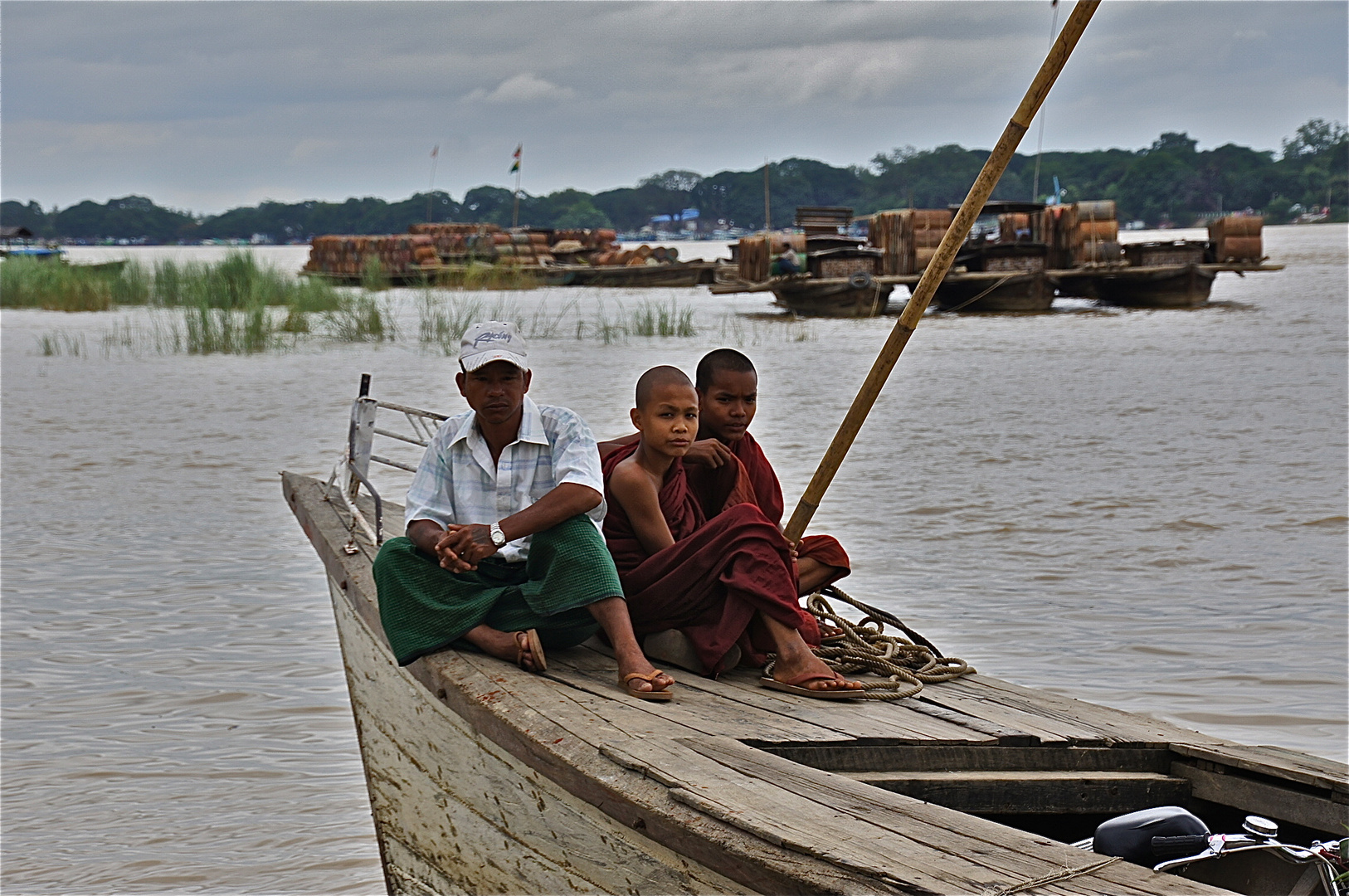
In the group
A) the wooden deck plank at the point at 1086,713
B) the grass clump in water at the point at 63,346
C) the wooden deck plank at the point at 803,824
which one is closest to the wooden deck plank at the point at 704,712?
the wooden deck plank at the point at 803,824

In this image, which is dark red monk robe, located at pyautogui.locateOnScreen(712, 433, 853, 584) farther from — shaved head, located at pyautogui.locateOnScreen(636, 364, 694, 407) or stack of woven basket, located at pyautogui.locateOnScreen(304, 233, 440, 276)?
stack of woven basket, located at pyautogui.locateOnScreen(304, 233, 440, 276)

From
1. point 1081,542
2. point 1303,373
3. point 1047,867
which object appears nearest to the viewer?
point 1047,867

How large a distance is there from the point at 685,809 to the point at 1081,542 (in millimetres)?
6153

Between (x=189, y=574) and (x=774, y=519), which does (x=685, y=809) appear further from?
(x=189, y=574)

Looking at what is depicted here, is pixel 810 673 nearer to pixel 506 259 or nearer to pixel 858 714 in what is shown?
pixel 858 714

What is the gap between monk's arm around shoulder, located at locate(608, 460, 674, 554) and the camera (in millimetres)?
3381

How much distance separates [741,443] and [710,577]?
586mm

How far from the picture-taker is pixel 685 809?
2.26 metres

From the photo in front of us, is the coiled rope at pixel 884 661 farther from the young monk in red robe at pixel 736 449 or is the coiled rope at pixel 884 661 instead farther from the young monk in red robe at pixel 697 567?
the young monk in red robe at pixel 736 449

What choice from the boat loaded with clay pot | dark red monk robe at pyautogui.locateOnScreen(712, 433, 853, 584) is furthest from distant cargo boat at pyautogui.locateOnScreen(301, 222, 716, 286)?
the boat loaded with clay pot

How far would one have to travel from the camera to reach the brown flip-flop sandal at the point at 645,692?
2.99m

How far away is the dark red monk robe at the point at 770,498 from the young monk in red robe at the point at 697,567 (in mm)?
322

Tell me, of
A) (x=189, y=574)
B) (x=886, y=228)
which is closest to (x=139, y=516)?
(x=189, y=574)

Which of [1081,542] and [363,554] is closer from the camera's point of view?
[363,554]
